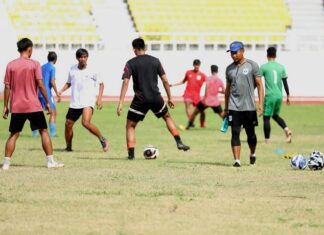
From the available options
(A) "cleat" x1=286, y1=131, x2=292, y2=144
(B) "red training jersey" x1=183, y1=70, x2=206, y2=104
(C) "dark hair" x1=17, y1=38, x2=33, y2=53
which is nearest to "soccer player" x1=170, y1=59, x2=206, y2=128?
(B) "red training jersey" x1=183, y1=70, x2=206, y2=104

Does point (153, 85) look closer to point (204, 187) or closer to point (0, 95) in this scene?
point (204, 187)

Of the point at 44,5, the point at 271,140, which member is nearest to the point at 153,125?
the point at 271,140

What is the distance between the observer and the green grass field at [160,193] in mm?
10125

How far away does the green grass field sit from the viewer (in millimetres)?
10125

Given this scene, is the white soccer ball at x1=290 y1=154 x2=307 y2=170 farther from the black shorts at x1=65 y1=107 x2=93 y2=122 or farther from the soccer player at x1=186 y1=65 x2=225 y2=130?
the soccer player at x1=186 y1=65 x2=225 y2=130

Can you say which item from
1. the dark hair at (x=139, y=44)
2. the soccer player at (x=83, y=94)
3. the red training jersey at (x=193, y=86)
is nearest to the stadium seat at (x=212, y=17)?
the red training jersey at (x=193, y=86)

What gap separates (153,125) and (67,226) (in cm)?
1868

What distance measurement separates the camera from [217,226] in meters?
10.0

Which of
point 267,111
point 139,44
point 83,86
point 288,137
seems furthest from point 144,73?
point 288,137

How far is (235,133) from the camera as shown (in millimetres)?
16141

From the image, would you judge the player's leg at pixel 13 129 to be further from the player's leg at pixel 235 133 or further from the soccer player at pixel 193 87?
the soccer player at pixel 193 87

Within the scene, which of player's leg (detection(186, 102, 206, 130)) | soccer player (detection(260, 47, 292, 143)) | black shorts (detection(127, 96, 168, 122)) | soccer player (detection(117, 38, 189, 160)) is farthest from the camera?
player's leg (detection(186, 102, 206, 130))

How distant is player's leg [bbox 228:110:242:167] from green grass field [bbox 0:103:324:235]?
0.25 meters

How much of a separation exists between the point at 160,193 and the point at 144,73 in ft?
16.3
